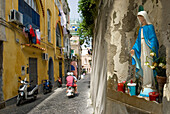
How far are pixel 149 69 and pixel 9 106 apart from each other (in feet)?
20.8

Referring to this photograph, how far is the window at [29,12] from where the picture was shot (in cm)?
863

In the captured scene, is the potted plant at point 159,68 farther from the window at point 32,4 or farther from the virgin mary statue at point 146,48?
the window at point 32,4

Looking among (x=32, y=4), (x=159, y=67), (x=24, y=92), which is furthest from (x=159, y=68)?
(x=32, y=4)

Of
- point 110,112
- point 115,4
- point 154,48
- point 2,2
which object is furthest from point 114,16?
point 2,2

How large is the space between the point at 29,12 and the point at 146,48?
8739 mm

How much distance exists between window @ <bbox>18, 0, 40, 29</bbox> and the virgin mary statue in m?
7.47

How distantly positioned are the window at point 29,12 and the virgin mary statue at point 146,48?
7.47m

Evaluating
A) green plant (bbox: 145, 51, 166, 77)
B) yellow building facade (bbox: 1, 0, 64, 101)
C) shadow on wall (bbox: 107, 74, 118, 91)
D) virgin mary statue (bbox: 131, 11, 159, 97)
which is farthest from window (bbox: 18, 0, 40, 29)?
green plant (bbox: 145, 51, 166, 77)

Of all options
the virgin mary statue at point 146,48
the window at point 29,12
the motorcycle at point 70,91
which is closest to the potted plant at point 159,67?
the virgin mary statue at point 146,48

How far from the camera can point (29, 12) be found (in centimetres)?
961

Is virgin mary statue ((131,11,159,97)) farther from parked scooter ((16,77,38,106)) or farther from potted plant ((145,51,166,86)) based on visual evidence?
parked scooter ((16,77,38,106))

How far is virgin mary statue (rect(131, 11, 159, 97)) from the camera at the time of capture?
2538mm

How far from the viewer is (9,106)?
669 centimetres

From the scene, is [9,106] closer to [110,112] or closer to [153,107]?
[110,112]
